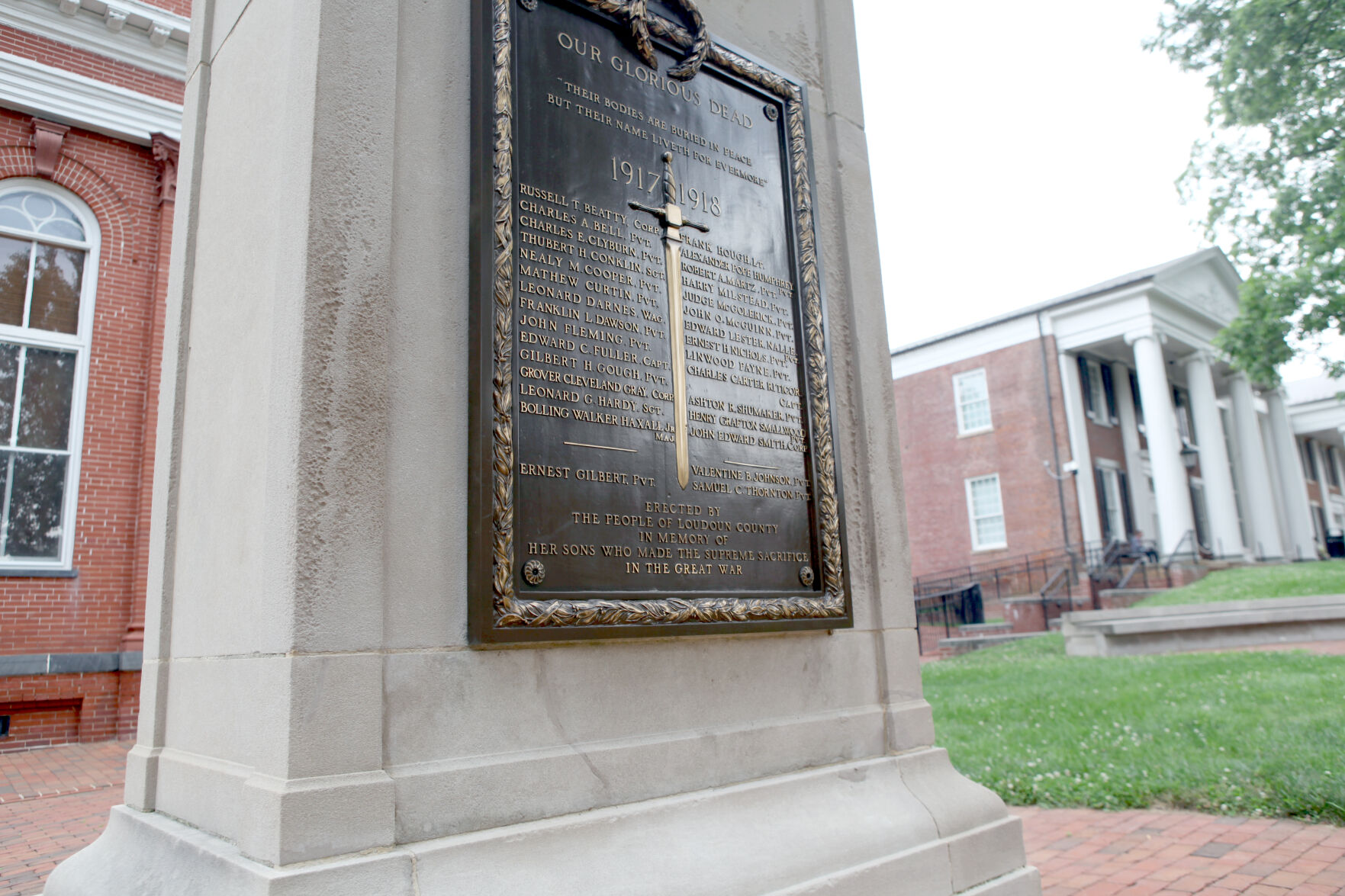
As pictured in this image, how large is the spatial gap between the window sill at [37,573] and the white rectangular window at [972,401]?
2582 cm

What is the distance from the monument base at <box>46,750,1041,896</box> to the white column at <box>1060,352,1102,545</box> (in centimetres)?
2528

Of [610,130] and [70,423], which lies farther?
[70,423]

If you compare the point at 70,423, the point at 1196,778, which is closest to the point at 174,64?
the point at 70,423

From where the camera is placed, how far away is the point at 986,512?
98.2 feet

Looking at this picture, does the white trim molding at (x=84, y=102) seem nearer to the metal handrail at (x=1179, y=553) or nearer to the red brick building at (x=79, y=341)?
the red brick building at (x=79, y=341)

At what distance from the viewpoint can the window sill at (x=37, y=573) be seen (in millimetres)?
10289

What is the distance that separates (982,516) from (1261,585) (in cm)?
1141

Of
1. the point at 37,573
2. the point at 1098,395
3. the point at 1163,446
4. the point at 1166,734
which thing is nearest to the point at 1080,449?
the point at 1163,446

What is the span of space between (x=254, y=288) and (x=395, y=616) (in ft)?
3.96

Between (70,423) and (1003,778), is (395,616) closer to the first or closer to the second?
(1003,778)

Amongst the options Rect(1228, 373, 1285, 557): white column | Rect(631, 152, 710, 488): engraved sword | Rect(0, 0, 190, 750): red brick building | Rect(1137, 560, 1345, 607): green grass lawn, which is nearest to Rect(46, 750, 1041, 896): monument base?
Rect(631, 152, 710, 488): engraved sword

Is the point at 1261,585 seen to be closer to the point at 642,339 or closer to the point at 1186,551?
the point at 1186,551

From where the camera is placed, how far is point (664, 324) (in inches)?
138

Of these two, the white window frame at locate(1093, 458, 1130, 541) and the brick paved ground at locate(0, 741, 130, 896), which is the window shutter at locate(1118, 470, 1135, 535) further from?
the brick paved ground at locate(0, 741, 130, 896)
